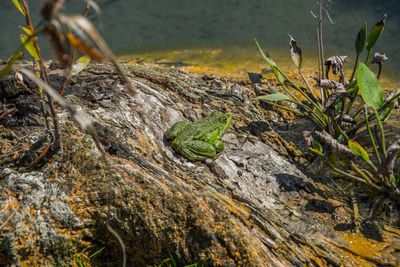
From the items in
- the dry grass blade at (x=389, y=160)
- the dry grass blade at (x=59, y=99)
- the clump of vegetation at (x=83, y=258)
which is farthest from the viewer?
the dry grass blade at (x=389, y=160)

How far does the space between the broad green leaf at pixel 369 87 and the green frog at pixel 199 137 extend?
1.42 meters

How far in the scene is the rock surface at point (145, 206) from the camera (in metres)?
1.93

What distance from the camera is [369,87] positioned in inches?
98.4

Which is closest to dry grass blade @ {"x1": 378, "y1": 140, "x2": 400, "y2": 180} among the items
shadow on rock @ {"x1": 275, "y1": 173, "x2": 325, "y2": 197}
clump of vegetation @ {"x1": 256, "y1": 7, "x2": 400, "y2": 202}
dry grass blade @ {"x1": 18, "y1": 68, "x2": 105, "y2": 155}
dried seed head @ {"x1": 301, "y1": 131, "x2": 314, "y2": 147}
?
clump of vegetation @ {"x1": 256, "y1": 7, "x2": 400, "y2": 202}

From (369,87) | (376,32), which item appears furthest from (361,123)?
(376,32)

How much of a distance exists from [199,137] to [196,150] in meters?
0.21

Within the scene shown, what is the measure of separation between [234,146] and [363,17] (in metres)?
7.20

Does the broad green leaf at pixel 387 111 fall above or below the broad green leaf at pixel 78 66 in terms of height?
below

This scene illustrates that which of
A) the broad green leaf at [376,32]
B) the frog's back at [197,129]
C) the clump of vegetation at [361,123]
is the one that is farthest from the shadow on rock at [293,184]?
the broad green leaf at [376,32]

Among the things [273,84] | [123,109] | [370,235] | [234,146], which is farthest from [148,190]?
[273,84]

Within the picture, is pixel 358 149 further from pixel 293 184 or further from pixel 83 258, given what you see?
pixel 83 258

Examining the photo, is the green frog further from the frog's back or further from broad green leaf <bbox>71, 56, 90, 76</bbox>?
broad green leaf <bbox>71, 56, 90, 76</bbox>

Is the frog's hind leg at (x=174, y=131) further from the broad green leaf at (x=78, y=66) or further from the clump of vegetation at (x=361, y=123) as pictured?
the broad green leaf at (x=78, y=66)

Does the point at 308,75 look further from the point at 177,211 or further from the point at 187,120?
the point at 177,211
